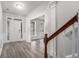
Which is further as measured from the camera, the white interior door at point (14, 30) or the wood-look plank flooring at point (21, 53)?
the white interior door at point (14, 30)

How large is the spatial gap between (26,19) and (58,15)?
5421mm

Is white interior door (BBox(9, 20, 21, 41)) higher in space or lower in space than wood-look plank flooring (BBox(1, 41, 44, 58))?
higher

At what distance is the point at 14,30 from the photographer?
8.41 meters

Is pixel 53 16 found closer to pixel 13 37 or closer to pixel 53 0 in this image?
pixel 53 0

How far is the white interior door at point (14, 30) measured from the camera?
26.8 ft

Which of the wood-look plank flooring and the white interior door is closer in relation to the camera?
the wood-look plank flooring

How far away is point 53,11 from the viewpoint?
3635 millimetres

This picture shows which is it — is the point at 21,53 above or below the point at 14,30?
below

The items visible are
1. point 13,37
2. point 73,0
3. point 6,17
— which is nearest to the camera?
point 73,0

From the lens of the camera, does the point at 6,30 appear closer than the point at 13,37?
Yes

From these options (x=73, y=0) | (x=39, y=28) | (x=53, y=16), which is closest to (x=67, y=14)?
(x=73, y=0)

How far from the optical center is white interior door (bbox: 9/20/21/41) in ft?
26.8

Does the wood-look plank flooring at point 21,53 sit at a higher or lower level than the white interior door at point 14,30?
lower

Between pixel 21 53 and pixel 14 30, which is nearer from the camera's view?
pixel 21 53
